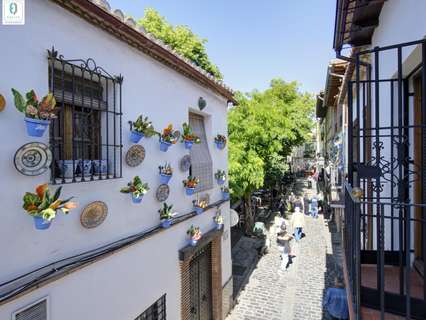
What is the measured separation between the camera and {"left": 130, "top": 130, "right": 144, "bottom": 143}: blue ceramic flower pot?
14.9 feet

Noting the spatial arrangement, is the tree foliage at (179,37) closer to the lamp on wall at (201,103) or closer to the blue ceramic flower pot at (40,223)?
the lamp on wall at (201,103)

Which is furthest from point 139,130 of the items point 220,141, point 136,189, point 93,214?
point 220,141

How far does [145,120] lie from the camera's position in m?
4.74

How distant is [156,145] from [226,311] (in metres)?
5.91

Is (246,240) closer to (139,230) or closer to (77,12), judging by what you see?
(139,230)

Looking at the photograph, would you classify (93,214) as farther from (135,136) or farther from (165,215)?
(165,215)

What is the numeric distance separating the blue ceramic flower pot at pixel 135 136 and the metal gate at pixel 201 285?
3.76m

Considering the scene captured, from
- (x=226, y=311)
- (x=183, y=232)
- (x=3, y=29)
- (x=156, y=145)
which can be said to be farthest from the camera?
(x=226, y=311)

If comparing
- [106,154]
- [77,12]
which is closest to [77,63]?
[77,12]

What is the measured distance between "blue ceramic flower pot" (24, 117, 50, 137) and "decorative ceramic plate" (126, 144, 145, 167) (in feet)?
5.51

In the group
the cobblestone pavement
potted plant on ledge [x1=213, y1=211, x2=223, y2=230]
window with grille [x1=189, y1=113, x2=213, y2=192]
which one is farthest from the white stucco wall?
the cobblestone pavement

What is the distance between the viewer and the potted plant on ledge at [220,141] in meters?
8.33

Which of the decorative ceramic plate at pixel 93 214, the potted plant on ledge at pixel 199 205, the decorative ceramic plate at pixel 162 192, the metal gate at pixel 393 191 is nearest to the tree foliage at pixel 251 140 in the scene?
the potted plant on ledge at pixel 199 205

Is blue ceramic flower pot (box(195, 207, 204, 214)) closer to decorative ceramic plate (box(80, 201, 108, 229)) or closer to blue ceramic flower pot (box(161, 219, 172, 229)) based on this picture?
blue ceramic flower pot (box(161, 219, 172, 229))
